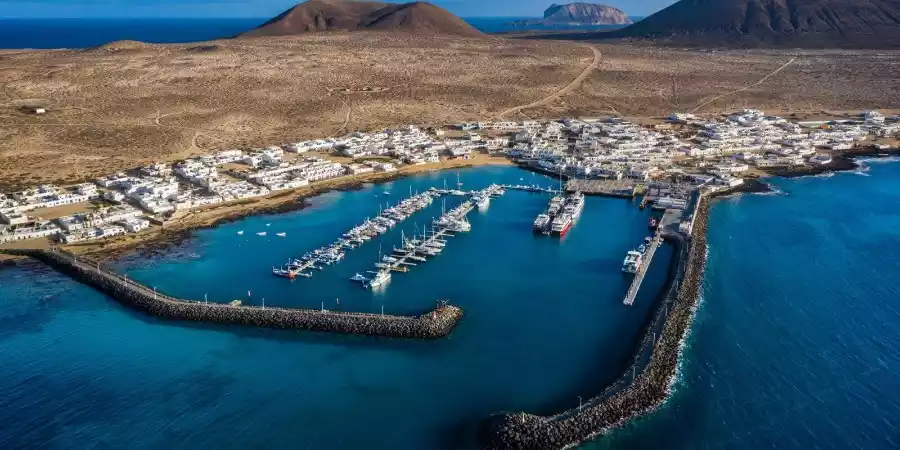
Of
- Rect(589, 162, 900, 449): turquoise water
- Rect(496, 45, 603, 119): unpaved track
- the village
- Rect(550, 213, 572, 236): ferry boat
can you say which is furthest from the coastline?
Rect(589, 162, 900, 449): turquoise water

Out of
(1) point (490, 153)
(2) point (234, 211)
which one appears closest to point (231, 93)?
(1) point (490, 153)

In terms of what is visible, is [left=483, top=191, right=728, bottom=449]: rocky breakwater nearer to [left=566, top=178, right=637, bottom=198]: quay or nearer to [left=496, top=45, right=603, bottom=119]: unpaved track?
[left=566, top=178, right=637, bottom=198]: quay

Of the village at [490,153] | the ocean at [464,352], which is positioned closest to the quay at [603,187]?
the village at [490,153]

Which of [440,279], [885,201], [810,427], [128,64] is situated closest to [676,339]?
[810,427]

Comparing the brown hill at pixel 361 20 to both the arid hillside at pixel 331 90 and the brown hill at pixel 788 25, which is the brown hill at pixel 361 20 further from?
the brown hill at pixel 788 25

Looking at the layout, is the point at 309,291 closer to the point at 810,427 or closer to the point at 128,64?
the point at 810,427

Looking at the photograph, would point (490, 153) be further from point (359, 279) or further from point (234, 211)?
point (359, 279)

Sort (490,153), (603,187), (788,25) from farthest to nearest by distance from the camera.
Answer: (788,25) → (490,153) → (603,187)
